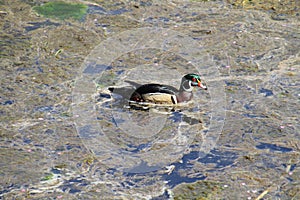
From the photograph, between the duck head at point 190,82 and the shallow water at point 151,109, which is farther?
the duck head at point 190,82

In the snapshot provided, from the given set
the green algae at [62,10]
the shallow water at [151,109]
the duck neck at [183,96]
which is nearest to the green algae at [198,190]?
the shallow water at [151,109]

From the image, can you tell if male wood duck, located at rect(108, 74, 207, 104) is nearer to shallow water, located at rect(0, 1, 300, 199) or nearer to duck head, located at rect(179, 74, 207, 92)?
duck head, located at rect(179, 74, 207, 92)

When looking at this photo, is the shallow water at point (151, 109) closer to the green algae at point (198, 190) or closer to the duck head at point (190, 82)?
the green algae at point (198, 190)

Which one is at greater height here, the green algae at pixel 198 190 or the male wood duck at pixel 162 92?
the male wood duck at pixel 162 92

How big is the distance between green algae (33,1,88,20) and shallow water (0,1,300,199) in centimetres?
24

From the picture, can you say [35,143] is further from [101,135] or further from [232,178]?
[232,178]

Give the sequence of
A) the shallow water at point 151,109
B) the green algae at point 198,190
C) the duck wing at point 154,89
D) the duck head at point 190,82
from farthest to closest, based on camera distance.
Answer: the duck head at point 190,82 → the duck wing at point 154,89 → the shallow water at point 151,109 → the green algae at point 198,190

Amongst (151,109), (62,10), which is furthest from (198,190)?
(62,10)

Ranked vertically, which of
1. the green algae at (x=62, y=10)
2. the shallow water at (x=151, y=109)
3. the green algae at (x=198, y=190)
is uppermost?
the green algae at (x=62, y=10)

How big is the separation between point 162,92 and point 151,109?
0.36 meters

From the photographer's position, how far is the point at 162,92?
10.6 meters

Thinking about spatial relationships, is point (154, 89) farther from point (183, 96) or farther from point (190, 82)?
point (190, 82)

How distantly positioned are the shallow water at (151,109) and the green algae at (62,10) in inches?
9.3

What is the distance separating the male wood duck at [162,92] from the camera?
10562 mm
